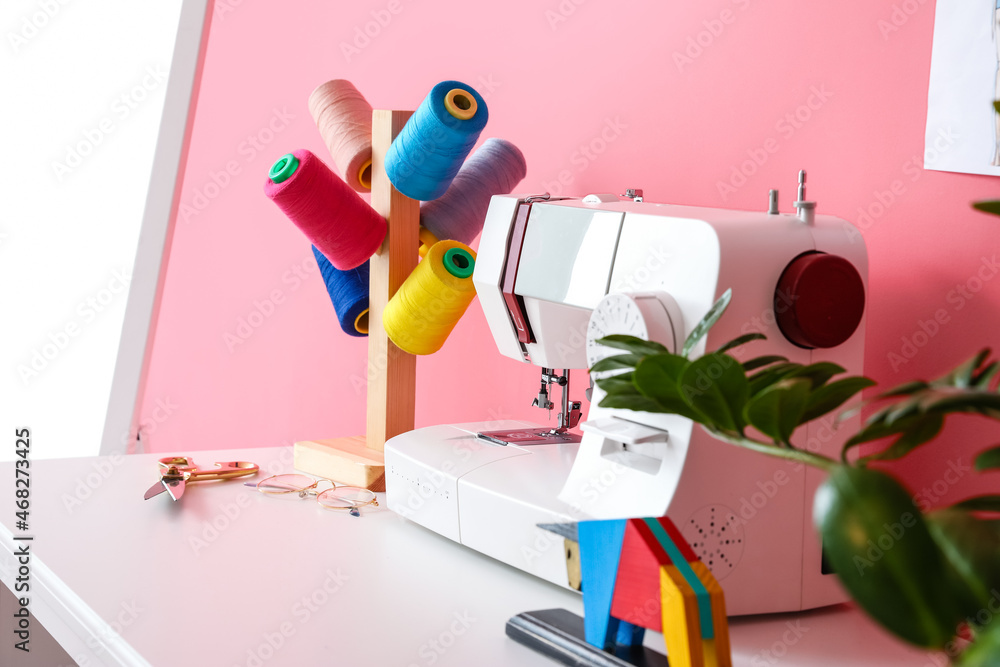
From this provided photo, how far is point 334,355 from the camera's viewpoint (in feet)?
8.00

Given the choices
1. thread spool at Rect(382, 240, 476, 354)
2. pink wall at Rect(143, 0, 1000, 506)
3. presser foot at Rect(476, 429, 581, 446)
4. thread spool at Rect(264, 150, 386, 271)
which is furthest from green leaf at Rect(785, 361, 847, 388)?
thread spool at Rect(264, 150, 386, 271)

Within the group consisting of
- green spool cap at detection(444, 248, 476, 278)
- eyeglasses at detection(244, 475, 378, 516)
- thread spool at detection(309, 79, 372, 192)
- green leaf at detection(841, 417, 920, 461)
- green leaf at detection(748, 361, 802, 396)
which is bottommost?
eyeglasses at detection(244, 475, 378, 516)

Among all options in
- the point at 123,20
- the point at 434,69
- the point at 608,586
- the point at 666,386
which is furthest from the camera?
the point at 123,20

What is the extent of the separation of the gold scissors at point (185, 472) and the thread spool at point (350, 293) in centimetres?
29

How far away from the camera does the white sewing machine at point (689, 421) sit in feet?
3.03

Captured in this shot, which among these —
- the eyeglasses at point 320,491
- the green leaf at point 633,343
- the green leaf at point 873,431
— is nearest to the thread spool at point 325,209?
the eyeglasses at point 320,491

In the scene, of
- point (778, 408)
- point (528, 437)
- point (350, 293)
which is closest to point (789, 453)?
point (778, 408)

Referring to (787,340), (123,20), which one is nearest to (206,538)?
(787,340)

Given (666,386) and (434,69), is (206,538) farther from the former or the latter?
(434,69)

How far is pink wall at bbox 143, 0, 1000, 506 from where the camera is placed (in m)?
1.09

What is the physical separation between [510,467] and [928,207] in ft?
1.92

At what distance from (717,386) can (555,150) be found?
1.17m

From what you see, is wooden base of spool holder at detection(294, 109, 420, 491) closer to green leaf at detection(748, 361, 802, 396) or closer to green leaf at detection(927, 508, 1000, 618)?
green leaf at detection(748, 361, 802, 396)

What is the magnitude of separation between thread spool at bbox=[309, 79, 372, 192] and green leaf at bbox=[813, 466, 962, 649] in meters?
1.30
